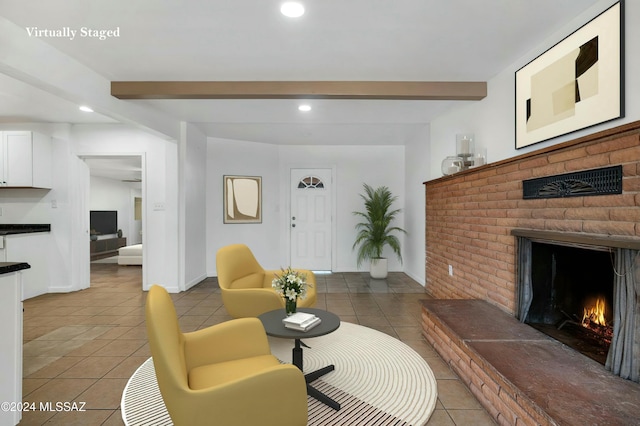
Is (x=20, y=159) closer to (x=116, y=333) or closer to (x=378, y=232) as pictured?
(x=116, y=333)

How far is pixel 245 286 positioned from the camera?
334 cm

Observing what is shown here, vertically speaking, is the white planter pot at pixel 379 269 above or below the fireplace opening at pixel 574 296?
below

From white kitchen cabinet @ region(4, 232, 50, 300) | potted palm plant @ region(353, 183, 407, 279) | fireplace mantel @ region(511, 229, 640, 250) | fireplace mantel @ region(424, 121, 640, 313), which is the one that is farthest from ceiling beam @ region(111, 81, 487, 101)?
white kitchen cabinet @ region(4, 232, 50, 300)

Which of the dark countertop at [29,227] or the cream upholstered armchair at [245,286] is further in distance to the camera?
the dark countertop at [29,227]

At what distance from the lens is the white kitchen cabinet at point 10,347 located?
169 cm

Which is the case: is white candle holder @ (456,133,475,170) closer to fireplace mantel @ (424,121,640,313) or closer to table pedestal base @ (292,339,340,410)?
fireplace mantel @ (424,121,640,313)

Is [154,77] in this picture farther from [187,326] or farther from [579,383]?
[579,383]

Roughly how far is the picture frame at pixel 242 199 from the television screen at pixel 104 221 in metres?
5.19

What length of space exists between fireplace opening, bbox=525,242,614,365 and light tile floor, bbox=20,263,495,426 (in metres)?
0.83

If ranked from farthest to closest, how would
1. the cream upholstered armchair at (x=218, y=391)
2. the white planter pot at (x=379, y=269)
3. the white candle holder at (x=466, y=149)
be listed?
the white planter pot at (x=379, y=269) < the white candle holder at (x=466, y=149) < the cream upholstered armchair at (x=218, y=391)

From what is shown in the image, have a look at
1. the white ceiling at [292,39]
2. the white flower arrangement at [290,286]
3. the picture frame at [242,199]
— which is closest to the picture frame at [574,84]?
the white ceiling at [292,39]

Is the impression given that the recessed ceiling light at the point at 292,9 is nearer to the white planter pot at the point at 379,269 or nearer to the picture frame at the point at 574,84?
the picture frame at the point at 574,84

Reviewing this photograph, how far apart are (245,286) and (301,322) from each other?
1419 mm

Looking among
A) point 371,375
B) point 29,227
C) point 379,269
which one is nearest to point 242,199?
point 379,269
